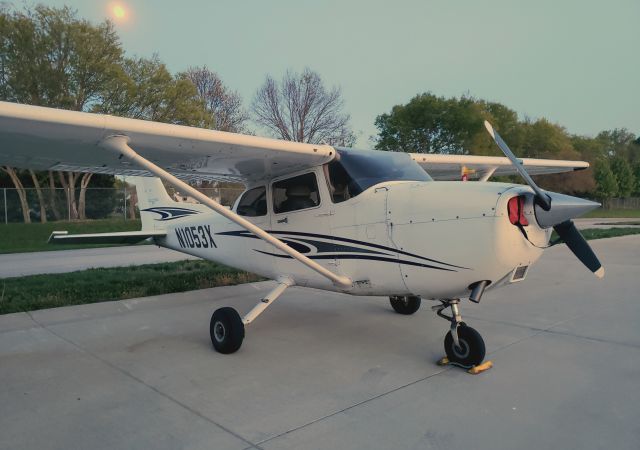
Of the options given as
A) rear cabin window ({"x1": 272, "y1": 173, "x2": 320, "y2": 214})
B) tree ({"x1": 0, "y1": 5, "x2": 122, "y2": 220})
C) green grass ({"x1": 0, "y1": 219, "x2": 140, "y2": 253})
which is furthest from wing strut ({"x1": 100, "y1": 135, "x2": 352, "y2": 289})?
tree ({"x1": 0, "y1": 5, "x2": 122, "y2": 220})

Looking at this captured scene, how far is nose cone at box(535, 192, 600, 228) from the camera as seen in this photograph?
3.47 metres

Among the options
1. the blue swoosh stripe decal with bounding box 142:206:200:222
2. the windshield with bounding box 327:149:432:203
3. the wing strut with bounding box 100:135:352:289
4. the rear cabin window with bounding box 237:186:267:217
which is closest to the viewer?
the wing strut with bounding box 100:135:352:289

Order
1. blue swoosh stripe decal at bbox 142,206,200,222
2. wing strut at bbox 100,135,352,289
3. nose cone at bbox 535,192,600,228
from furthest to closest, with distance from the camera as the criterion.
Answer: blue swoosh stripe decal at bbox 142,206,200,222 < wing strut at bbox 100,135,352,289 < nose cone at bbox 535,192,600,228

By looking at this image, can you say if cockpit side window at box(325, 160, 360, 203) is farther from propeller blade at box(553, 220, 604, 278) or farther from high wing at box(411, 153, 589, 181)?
propeller blade at box(553, 220, 604, 278)

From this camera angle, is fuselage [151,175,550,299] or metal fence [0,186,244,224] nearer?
fuselage [151,175,550,299]

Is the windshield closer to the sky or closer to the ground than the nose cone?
closer to the sky

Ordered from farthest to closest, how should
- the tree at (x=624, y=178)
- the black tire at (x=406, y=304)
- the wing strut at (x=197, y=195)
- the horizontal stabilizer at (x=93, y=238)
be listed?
the tree at (x=624, y=178) → the horizontal stabilizer at (x=93, y=238) → the black tire at (x=406, y=304) → the wing strut at (x=197, y=195)

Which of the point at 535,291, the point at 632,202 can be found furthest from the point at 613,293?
the point at 632,202

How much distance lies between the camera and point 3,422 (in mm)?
3242

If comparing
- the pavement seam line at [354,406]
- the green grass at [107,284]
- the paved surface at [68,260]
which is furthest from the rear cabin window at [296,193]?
the paved surface at [68,260]

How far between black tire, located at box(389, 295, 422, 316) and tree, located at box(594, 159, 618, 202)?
5489cm

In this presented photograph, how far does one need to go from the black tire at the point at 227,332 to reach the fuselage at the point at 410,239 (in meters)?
0.92

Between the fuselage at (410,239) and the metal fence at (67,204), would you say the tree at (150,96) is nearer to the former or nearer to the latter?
the metal fence at (67,204)

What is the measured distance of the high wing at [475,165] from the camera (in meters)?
6.66
